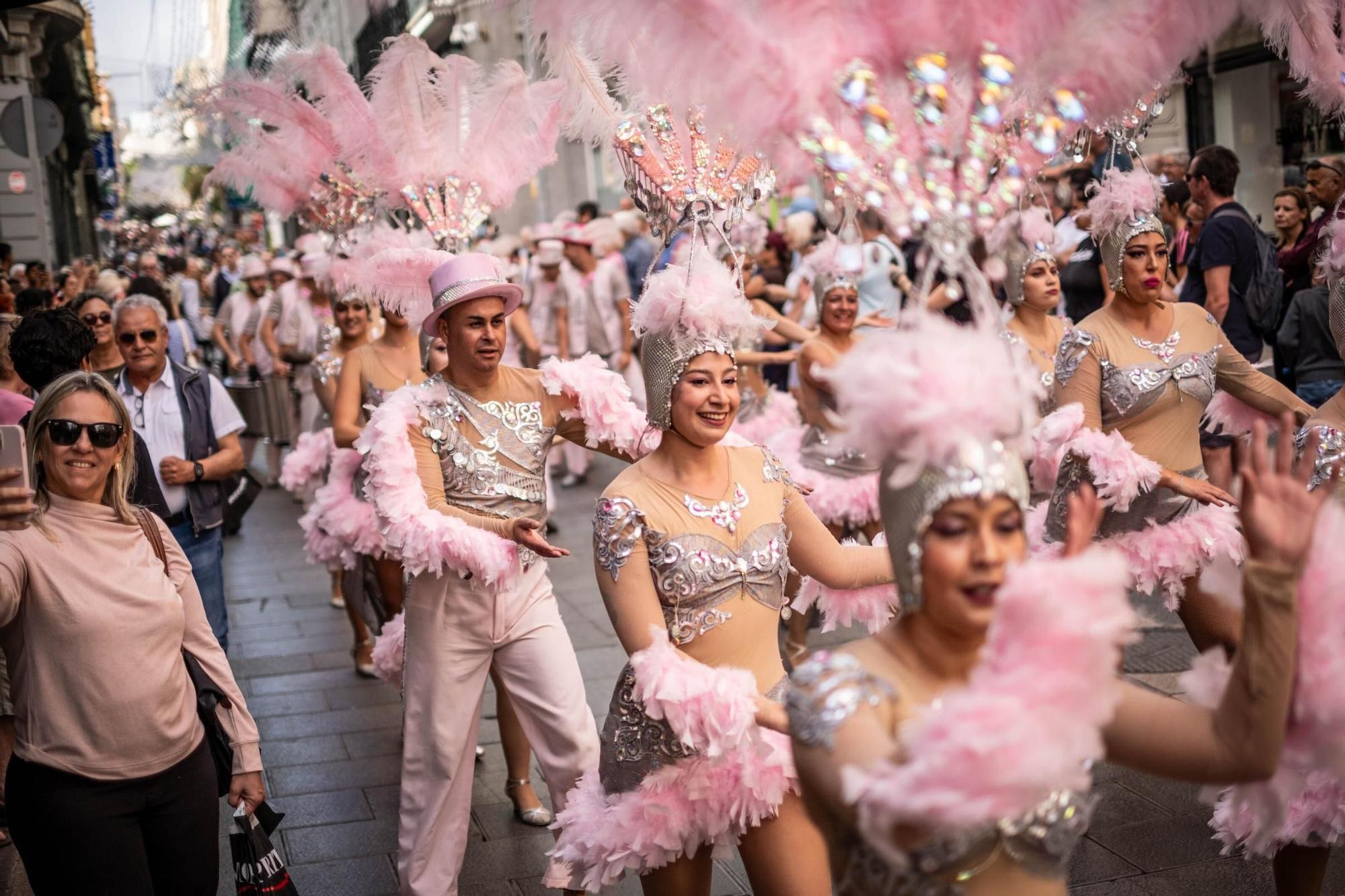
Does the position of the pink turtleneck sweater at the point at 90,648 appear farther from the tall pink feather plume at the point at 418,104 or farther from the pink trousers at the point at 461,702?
the tall pink feather plume at the point at 418,104

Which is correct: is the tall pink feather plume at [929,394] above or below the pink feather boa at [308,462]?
above

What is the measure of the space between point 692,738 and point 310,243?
10.3m

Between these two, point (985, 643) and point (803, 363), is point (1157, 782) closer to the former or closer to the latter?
point (803, 363)

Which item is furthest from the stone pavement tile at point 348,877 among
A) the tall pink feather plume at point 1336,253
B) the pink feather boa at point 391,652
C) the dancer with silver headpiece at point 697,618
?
the tall pink feather plume at point 1336,253

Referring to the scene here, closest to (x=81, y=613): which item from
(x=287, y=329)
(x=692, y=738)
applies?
(x=692, y=738)

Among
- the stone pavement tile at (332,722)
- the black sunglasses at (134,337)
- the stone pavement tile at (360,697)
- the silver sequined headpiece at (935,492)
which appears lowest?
the stone pavement tile at (332,722)

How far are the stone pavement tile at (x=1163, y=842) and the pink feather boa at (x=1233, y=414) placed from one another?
1.51 metres

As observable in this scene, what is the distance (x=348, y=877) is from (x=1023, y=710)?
3758 mm

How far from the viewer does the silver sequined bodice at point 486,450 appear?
16.3 feet

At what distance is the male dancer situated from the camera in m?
4.76

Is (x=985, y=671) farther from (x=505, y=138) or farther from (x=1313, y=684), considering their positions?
(x=505, y=138)

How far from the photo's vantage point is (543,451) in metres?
5.12

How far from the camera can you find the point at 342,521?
7.18 metres

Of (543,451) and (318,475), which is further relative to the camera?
(318,475)
